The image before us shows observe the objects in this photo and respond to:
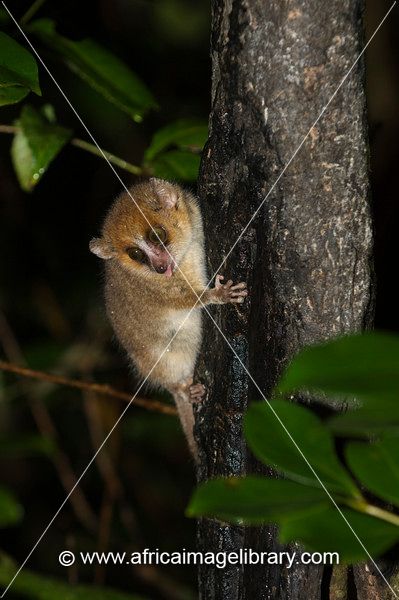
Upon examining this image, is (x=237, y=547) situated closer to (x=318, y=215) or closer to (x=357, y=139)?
(x=318, y=215)

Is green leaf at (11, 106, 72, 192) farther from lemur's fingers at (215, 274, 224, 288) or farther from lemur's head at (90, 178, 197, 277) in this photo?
lemur's fingers at (215, 274, 224, 288)

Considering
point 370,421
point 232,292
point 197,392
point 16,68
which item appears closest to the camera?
point 370,421

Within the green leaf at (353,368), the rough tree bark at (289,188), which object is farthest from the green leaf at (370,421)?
the rough tree bark at (289,188)

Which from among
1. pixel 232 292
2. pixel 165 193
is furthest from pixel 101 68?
pixel 232 292

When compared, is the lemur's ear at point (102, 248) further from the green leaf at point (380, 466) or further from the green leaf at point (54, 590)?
the green leaf at point (380, 466)

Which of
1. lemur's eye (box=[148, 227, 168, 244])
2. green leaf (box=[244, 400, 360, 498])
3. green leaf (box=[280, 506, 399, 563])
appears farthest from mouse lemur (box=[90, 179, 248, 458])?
green leaf (box=[280, 506, 399, 563])

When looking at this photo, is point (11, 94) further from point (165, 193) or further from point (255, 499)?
point (255, 499)

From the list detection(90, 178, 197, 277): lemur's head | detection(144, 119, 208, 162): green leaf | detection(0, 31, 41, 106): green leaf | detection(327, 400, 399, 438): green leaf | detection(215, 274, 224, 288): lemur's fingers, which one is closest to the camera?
detection(327, 400, 399, 438): green leaf
